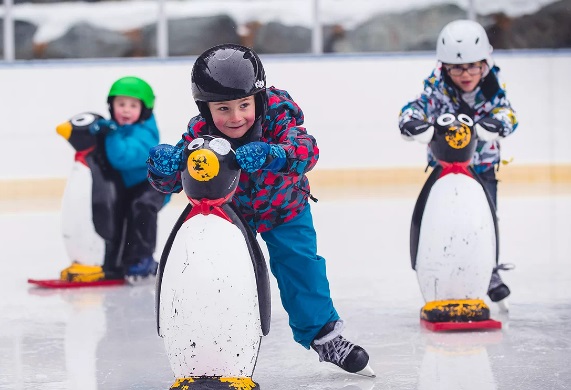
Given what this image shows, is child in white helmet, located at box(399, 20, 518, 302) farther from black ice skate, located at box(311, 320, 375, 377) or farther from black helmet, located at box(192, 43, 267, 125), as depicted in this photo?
black helmet, located at box(192, 43, 267, 125)

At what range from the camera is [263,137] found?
153 inches

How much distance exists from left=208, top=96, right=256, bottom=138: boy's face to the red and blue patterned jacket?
115mm

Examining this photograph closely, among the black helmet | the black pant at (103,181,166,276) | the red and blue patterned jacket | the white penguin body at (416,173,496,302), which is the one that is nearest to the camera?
the black helmet

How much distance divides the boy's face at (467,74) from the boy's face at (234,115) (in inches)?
71.4

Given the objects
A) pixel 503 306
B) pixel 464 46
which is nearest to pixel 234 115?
pixel 464 46

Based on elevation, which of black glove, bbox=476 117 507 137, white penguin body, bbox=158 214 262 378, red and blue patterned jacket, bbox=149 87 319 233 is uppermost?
black glove, bbox=476 117 507 137

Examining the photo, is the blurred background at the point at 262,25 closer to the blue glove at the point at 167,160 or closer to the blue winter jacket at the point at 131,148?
the blue winter jacket at the point at 131,148

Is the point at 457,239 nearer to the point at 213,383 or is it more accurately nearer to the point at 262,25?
the point at 213,383

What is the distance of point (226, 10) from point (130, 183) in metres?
5.72

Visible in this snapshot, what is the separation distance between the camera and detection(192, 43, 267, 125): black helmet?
360 cm

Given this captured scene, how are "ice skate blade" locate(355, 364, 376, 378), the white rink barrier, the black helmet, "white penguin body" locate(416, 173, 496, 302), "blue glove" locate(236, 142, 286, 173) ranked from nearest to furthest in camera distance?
1. "blue glove" locate(236, 142, 286, 173)
2. the black helmet
3. "ice skate blade" locate(355, 364, 376, 378)
4. "white penguin body" locate(416, 173, 496, 302)
5. the white rink barrier

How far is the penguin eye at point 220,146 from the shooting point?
11.5 ft

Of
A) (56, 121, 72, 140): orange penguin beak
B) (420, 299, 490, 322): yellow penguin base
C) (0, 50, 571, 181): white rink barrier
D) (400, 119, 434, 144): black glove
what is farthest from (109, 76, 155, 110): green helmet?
(0, 50, 571, 181): white rink barrier

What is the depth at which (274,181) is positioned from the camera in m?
3.93
